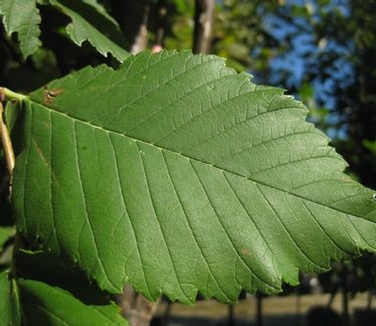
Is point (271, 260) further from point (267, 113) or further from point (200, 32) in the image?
point (200, 32)

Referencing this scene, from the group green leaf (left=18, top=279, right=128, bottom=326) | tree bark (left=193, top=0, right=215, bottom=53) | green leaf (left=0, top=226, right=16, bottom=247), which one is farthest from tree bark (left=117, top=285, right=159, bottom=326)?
tree bark (left=193, top=0, right=215, bottom=53)

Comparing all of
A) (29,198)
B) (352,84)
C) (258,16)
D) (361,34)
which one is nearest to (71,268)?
(29,198)

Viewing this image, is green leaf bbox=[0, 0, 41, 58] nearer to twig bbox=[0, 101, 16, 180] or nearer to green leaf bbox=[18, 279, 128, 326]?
twig bbox=[0, 101, 16, 180]

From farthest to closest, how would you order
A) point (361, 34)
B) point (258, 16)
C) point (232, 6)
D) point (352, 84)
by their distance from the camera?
point (258, 16) → point (232, 6) → point (352, 84) → point (361, 34)

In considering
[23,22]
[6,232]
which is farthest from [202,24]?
[6,232]

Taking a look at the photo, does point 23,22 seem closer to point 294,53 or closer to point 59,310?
point 59,310

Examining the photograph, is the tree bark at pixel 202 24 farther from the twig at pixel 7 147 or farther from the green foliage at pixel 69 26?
the twig at pixel 7 147
